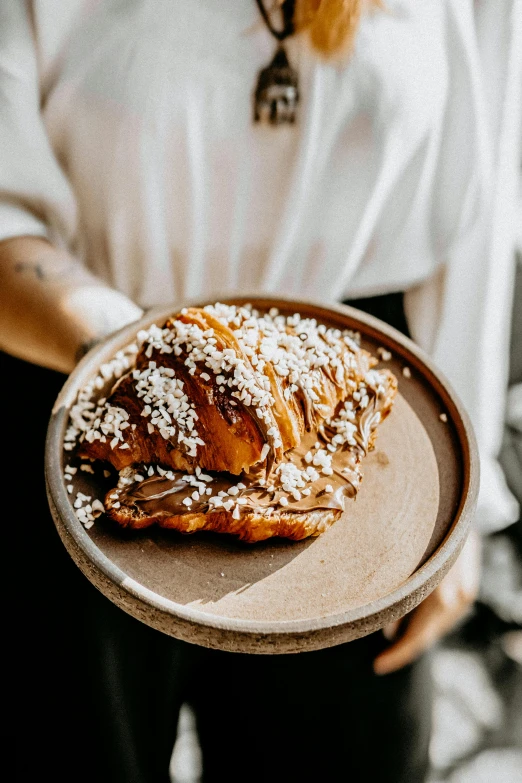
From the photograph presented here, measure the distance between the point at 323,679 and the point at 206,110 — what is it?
1.13 meters

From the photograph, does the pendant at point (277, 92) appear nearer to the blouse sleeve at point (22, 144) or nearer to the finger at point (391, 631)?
the blouse sleeve at point (22, 144)

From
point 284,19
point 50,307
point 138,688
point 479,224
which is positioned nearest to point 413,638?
point 138,688

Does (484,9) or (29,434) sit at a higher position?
(484,9)

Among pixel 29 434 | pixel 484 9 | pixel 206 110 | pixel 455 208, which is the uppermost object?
pixel 484 9

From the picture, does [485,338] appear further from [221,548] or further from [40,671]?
[40,671]

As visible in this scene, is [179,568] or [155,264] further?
[155,264]

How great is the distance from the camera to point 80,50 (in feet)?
3.79

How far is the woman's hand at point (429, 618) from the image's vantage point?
55.2 inches

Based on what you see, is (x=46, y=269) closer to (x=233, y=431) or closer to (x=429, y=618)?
(x=233, y=431)

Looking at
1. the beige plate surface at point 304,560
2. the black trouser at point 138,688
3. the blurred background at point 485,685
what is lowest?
the blurred background at point 485,685

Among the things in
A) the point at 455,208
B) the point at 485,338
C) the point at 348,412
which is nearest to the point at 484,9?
the point at 455,208

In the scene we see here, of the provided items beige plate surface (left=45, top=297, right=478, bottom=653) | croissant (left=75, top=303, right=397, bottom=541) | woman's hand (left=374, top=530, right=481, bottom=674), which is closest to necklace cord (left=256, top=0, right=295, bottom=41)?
croissant (left=75, top=303, right=397, bottom=541)

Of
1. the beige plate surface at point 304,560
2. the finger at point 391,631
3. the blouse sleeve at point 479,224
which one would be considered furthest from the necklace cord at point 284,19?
the finger at point 391,631

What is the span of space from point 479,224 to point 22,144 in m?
0.92
